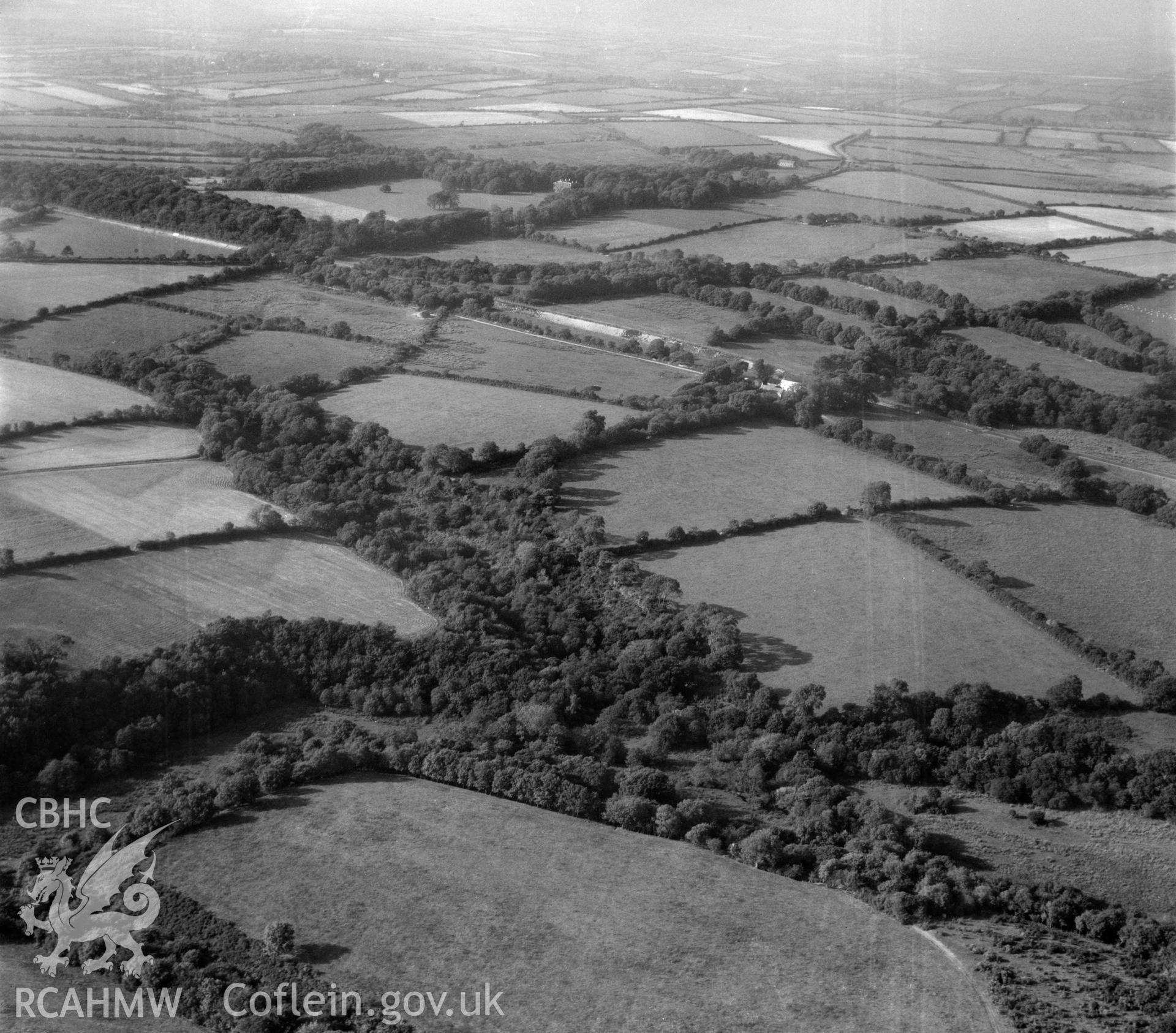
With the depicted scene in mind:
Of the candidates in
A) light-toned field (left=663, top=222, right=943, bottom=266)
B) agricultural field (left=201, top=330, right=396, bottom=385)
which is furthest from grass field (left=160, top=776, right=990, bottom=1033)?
light-toned field (left=663, top=222, right=943, bottom=266)

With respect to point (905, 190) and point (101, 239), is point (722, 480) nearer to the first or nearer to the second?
point (101, 239)

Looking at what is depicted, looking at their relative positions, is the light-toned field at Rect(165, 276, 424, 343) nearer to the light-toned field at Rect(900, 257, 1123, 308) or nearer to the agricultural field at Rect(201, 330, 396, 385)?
the agricultural field at Rect(201, 330, 396, 385)

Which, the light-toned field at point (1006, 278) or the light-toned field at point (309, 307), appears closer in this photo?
the light-toned field at point (309, 307)

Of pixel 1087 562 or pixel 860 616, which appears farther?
pixel 1087 562

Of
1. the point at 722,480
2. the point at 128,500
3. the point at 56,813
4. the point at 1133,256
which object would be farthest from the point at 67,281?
the point at 1133,256

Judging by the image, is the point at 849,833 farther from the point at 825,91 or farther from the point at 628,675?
the point at 825,91

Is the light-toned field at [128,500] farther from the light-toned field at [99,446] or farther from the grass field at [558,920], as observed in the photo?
the grass field at [558,920]

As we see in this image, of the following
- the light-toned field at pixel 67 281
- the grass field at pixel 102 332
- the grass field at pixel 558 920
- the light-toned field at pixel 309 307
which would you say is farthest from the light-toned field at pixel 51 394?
the grass field at pixel 558 920

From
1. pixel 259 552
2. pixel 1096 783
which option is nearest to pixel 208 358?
pixel 259 552
